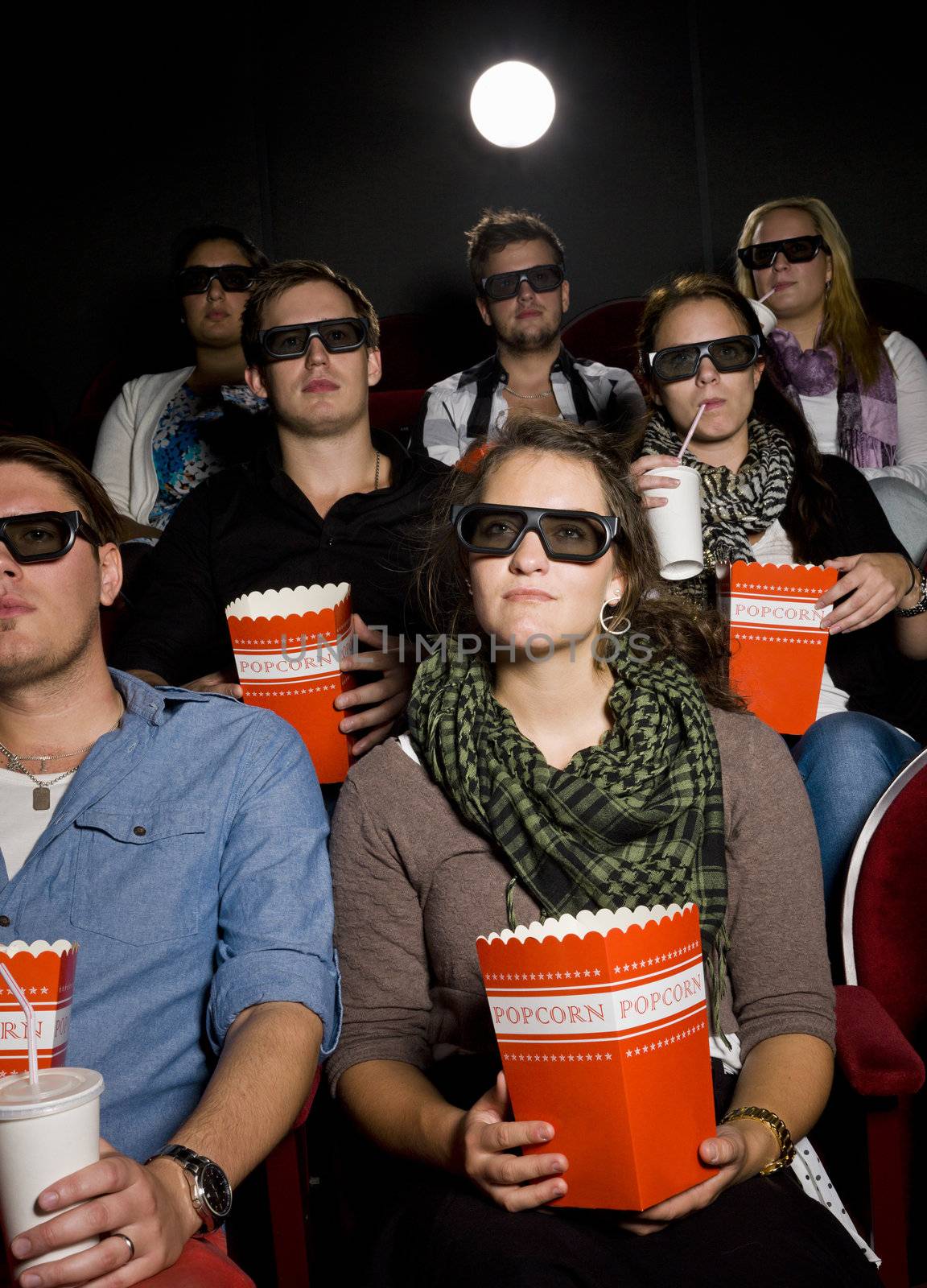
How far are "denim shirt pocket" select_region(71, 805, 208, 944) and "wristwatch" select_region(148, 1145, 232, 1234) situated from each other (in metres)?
0.30

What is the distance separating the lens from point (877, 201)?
479 centimetres

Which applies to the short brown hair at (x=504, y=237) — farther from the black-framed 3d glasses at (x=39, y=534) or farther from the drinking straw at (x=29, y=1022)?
the drinking straw at (x=29, y=1022)

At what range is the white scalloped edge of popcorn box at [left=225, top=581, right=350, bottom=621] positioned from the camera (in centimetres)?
170

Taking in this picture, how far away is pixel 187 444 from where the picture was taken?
10.5 ft

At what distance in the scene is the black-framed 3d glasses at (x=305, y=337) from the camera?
2406 millimetres

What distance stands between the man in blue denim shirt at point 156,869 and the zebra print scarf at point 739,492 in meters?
1.03

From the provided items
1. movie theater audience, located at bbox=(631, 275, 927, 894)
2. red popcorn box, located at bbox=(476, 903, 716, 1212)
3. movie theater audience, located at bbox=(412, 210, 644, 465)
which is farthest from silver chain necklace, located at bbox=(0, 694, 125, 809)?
movie theater audience, located at bbox=(412, 210, 644, 465)

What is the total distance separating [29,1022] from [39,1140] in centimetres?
12

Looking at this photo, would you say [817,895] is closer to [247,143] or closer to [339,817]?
[339,817]

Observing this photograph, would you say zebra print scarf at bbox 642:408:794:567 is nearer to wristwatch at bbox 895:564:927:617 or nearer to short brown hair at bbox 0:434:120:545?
wristwatch at bbox 895:564:927:617

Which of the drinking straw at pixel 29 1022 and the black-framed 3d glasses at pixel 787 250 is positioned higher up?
the black-framed 3d glasses at pixel 787 250

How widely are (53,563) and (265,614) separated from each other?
0.32 meters

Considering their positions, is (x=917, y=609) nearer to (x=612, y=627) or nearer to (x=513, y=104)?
(x=612, y=627)

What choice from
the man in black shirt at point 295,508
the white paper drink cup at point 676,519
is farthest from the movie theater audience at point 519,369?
the white paper drink cup at point 676,519
